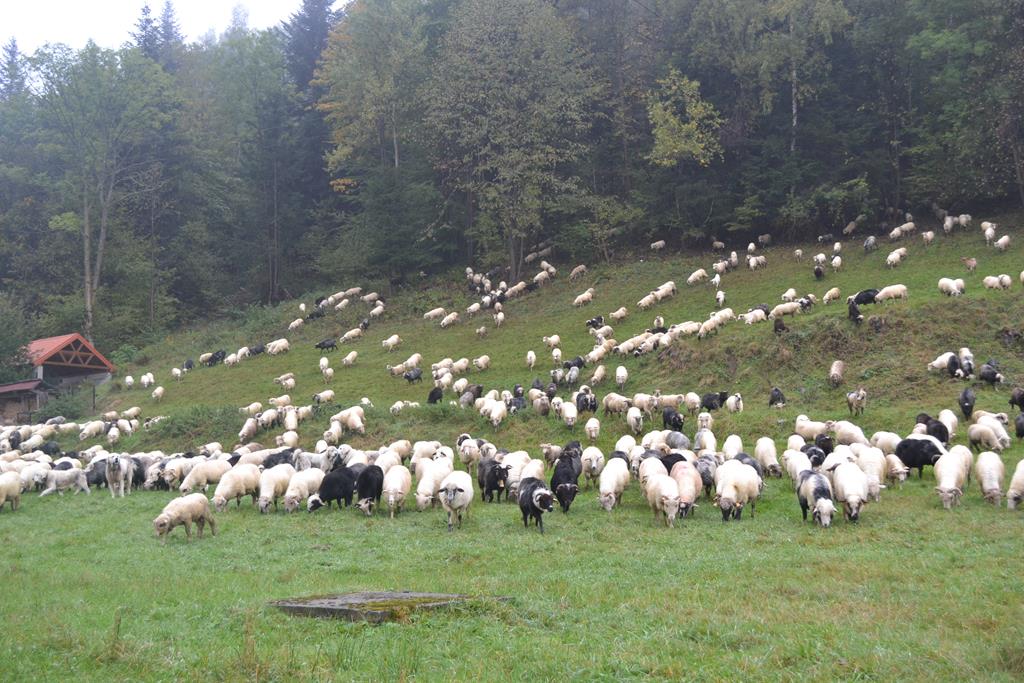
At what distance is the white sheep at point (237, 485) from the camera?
2194 centimetres

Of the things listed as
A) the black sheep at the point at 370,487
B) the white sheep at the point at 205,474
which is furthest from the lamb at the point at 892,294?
the white sheep at the point at 205,474

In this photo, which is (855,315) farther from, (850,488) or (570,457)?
(850,488)

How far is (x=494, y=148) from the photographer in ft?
186

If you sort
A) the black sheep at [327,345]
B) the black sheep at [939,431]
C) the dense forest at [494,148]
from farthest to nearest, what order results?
1. the dense forest at [494,148]
2. the black sheep at [327,345]
3. the black sheep at [939,431]

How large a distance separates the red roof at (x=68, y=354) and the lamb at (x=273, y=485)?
38.0 m

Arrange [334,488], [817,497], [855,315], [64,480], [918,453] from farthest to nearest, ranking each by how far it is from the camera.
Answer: [855,315]
[64,480]
[334,488]
[918,453]
[817,497]

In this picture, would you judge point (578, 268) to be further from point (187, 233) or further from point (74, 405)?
point (187, 233)

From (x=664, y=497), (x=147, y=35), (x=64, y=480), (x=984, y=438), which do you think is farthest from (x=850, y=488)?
(x=147, y=35)

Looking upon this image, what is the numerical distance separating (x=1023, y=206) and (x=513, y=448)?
3543cm

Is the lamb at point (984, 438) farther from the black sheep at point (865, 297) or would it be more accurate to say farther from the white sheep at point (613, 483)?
the black sheep at point (865, 297)

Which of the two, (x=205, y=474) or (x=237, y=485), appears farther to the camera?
(x=205, y=474)

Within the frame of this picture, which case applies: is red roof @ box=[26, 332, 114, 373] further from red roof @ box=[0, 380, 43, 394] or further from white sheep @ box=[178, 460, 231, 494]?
white sheep @ box=[178, 460, 231, 494]

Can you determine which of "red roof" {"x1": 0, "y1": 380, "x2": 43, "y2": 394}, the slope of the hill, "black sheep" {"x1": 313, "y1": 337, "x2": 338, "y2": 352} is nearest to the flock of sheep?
the slope of the hill

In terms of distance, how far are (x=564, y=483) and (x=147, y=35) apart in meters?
90.3
